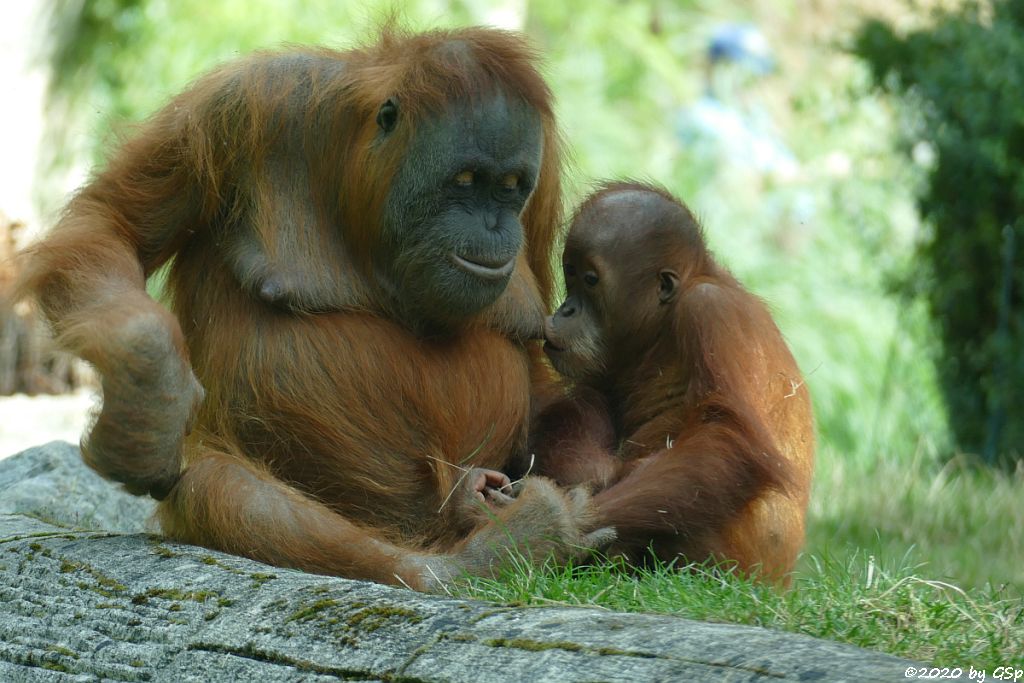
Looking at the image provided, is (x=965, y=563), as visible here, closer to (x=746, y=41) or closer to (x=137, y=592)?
(x=137, y=592)

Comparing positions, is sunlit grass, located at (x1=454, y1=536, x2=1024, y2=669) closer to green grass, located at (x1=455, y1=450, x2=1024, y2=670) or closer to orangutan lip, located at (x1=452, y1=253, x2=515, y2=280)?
green grass, located at (x1=455, y1=450, x2=1024, y2=670)

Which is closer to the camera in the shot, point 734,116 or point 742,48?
point 734,116

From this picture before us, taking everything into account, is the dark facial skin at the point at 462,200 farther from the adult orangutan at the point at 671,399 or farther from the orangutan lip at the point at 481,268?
the adult orangutan at the point at 671,399

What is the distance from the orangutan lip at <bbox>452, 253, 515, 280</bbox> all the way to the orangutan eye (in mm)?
194

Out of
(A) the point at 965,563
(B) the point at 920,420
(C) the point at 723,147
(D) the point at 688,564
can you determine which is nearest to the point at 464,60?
(D) the point at 688,564

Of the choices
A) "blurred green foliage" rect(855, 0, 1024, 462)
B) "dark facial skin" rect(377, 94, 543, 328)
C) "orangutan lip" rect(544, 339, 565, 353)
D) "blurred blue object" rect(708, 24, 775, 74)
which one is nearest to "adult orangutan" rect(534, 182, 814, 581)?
"orangutan lip" rect(544, 339, 565, 353)

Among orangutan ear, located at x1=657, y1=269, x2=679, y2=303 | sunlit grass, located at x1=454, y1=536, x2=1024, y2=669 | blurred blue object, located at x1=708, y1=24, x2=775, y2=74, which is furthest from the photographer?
blurred blue object, located at x1=708, y1=24, x2=775, y2=74

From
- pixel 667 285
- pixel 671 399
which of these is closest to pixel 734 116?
pixel 667 285

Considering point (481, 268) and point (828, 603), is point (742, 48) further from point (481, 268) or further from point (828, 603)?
point (828, 603)

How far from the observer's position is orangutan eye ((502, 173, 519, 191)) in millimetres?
3182

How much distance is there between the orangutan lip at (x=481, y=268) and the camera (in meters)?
3.20

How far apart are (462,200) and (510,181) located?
0.13 m

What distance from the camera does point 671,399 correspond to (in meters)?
3.47

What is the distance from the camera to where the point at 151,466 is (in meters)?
2.82
